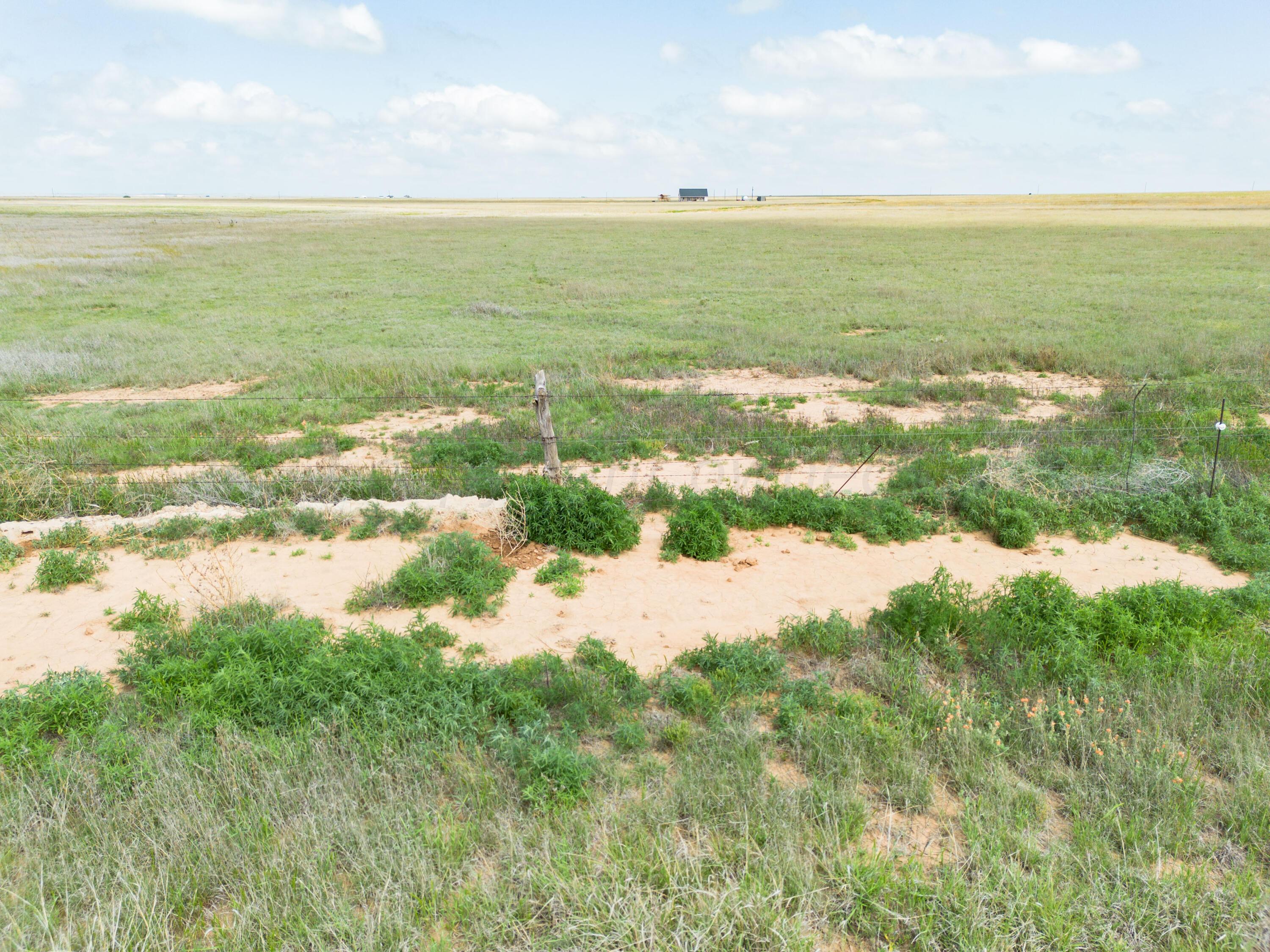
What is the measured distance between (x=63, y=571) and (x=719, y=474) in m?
7.61

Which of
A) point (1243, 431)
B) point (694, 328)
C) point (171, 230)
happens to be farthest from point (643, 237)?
point (1243, 431)

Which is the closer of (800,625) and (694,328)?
(800,625)

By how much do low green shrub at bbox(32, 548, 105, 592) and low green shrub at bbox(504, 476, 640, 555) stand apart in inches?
175

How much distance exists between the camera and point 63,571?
7566mm

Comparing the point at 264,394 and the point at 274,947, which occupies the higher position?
the point at 264,394

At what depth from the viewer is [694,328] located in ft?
68.8

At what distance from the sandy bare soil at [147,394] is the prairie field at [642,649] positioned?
12 centimetres

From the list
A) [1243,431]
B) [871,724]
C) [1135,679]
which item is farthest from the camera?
[1243,431]

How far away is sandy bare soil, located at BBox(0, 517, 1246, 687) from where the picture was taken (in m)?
→ 6.57

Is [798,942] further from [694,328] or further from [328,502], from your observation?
[694,328]

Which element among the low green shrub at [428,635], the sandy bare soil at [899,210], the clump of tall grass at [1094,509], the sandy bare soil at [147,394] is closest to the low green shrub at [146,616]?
the low green shrub at [428,635]

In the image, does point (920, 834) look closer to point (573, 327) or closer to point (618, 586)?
point (618, 586)

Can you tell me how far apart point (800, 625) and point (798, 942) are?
3208 mm

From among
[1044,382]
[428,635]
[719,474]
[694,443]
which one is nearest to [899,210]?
[1044,382]
